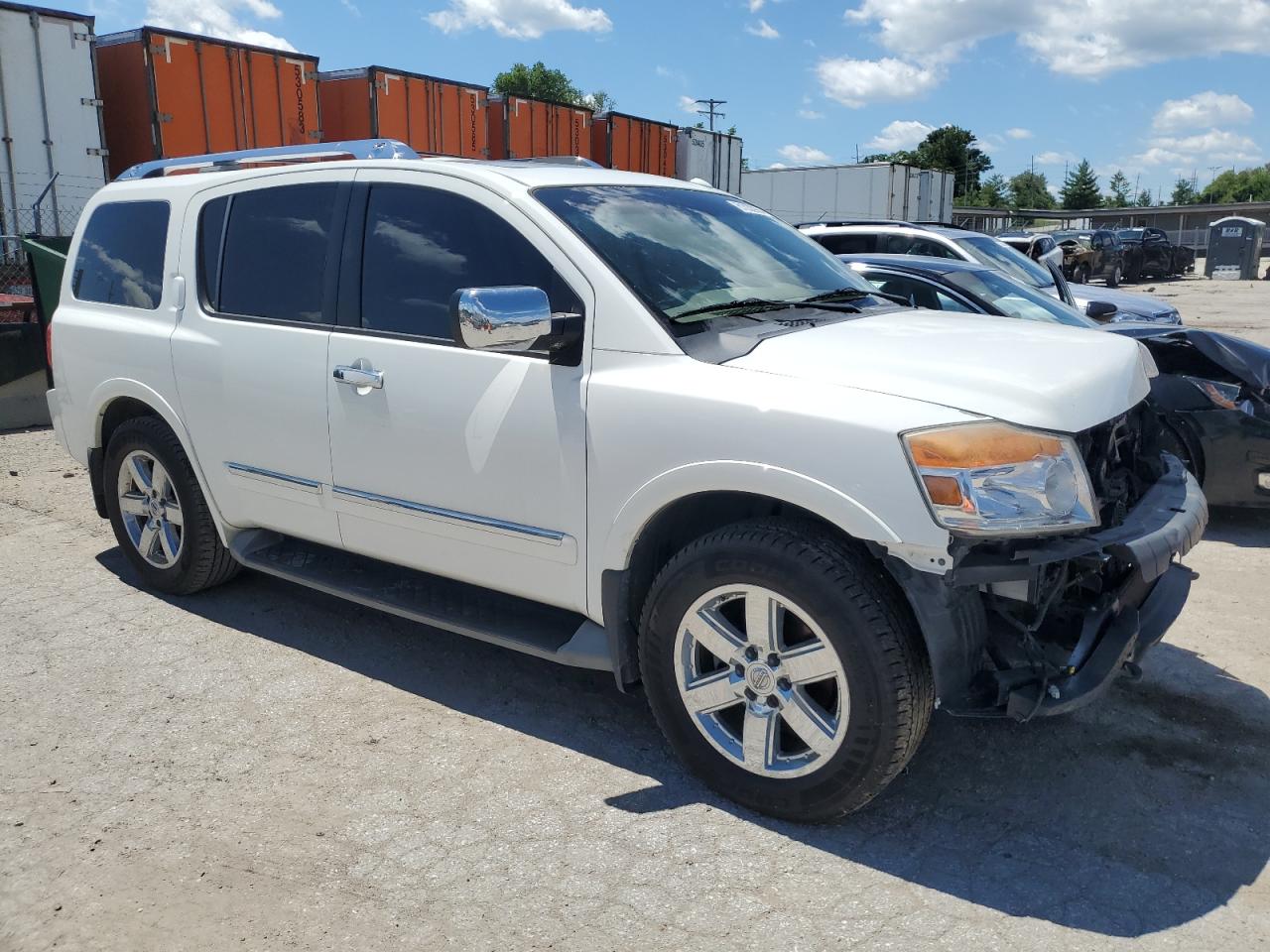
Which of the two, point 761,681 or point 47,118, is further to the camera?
point 47,118

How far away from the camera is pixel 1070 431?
2.77 m

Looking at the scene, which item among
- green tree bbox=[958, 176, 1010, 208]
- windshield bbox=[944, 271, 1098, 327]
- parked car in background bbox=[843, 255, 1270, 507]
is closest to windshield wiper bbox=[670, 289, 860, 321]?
parked car in background bbox=[843, 255, 1270, 507]

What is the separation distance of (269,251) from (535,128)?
13.0 metres

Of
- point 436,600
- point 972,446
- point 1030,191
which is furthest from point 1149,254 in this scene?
point 1030,191

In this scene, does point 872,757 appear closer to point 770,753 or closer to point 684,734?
point 770,753

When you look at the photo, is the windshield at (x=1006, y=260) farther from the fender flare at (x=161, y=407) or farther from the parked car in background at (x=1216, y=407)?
the fender flare at (x=161, y=407)

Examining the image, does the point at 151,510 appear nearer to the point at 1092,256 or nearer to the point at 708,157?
the point at 708,157

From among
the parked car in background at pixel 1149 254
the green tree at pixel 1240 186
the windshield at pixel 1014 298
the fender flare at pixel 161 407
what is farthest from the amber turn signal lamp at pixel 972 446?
the green tree at pixel 1240 186

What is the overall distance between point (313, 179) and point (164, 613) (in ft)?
6.92

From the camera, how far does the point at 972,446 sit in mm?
2643

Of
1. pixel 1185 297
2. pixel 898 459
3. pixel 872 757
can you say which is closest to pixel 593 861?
pixel 872 757

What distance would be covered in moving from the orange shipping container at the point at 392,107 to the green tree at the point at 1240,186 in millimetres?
123249

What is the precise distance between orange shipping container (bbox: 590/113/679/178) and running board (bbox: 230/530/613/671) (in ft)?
46.1

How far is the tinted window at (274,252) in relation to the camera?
13.3ft
